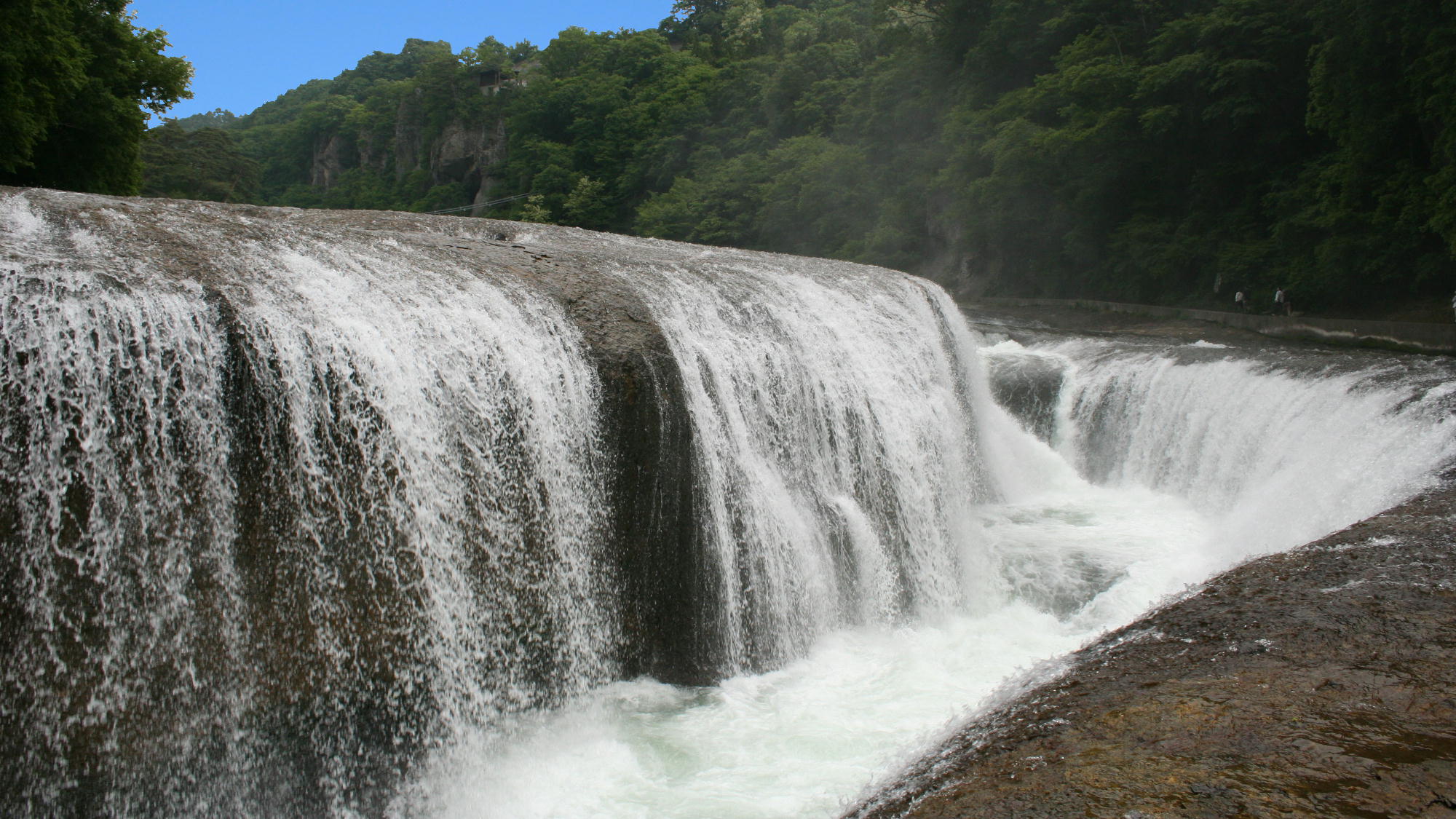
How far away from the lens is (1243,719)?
3.48 metres

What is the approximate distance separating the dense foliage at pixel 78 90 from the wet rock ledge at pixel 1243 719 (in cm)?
1333

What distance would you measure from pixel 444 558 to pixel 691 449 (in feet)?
6.40

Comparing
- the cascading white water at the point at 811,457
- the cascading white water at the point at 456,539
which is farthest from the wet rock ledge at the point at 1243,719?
the cascading white water at the point at 811,457

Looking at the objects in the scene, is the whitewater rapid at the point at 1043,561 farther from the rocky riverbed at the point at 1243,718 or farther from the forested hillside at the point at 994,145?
the forested hillside at the point at 994,145

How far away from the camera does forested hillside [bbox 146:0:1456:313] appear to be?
53.5 feet

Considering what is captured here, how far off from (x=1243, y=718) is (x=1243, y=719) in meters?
0.02

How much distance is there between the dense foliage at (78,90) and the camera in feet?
38.2

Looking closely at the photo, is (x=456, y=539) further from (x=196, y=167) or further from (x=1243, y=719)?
(x=196, y=167)

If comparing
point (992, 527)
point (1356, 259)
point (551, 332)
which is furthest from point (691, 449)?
point (1356, 259)

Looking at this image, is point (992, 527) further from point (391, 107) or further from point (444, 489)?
point (391, 107)

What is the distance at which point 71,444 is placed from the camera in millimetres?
4203

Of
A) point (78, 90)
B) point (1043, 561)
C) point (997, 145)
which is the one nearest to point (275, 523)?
point (1043, 561)

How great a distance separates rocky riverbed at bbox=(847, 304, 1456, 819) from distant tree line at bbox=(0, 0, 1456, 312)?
41.4 feet

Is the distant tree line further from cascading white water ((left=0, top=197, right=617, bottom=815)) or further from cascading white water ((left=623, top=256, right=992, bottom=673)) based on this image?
cascading white water ((left=0, top=197, right=617, bottom=815))
